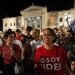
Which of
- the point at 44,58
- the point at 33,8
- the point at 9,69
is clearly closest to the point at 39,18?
the point at 33,8

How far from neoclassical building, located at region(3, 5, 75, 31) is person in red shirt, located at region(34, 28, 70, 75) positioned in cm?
2041

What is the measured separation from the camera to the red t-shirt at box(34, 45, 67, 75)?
6.12 meters

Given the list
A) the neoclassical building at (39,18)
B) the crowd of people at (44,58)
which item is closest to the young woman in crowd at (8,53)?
the crowd of people at (44,58)

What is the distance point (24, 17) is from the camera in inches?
1539

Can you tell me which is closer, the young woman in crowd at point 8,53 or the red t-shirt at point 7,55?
the young woman in crowd at point 8,53

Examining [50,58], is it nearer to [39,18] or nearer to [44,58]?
[44,58]

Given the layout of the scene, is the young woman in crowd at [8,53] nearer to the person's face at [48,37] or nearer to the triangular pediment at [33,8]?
the person's face at [48,37]

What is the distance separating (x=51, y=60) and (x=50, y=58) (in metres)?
0.04

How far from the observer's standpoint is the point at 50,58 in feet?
20.1

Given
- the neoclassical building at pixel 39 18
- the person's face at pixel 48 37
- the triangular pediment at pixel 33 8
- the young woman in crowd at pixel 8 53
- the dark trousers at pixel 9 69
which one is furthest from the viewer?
the triangular pediment at pixel 33 8

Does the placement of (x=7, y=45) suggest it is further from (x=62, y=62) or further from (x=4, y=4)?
(x=4, y=4)

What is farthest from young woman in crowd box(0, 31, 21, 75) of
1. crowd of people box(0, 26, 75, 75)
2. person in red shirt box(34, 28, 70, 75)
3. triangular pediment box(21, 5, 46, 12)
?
triangular pediment box(21, 5, 46, 12)

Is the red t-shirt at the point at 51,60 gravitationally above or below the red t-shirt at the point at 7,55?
above

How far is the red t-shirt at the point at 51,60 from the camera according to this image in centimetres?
612
